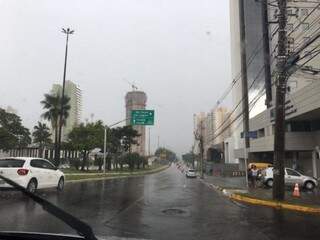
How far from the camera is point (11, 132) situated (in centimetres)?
8144

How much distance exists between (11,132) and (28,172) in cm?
6533

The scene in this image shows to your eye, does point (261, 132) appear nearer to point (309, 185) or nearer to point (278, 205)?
point (309, 185)

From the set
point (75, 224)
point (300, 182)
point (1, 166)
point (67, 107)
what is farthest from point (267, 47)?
point (75, 224)

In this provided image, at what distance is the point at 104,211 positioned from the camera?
14.9m

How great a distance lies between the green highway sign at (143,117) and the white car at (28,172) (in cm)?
3657

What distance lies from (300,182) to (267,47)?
65.3 ft

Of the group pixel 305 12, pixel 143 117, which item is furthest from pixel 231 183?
pixel 305 12

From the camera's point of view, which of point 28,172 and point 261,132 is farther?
point 261,132

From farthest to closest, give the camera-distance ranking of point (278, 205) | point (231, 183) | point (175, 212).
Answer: point (231, 183) → point (278, 205) → point (175, 212)

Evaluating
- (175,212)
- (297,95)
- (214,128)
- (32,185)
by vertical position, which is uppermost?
(214,128)

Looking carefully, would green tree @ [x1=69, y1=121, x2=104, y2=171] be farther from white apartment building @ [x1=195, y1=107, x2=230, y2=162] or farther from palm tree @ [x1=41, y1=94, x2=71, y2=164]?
white apartment building @ [x1=195, y1=107, x2=230, y2=162]

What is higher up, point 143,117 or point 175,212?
point 143,117

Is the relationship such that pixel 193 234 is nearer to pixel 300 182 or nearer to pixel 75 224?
pixel 75 224

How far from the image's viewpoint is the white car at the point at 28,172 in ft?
62.1
